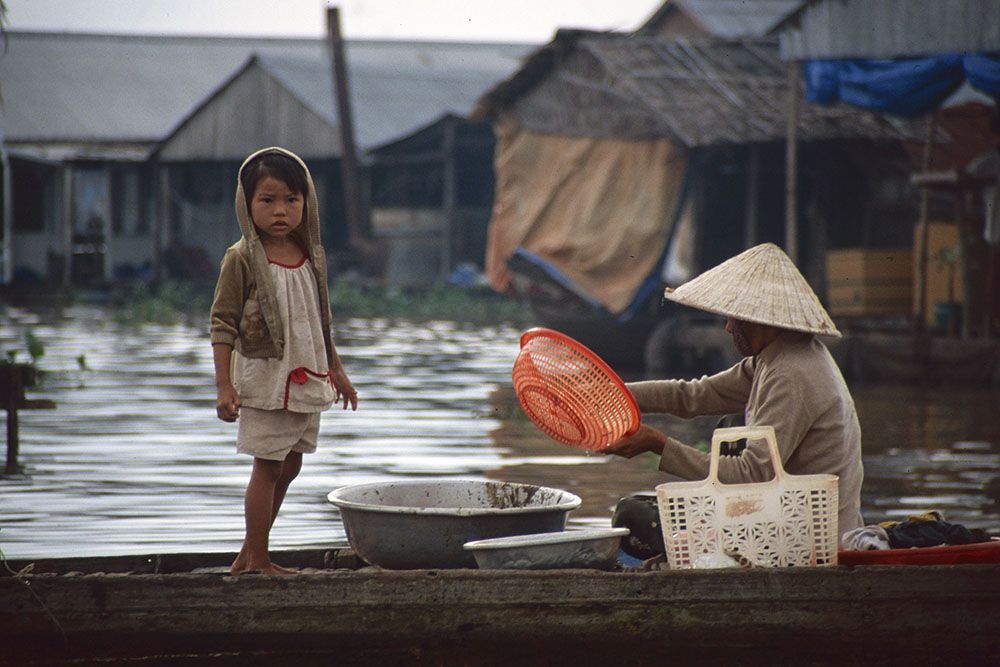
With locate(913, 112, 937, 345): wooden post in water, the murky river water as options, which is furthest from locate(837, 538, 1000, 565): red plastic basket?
locate(913, 112, 937, 345): wooden post in water

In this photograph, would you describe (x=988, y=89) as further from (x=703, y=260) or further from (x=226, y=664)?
(x=226, y=664)

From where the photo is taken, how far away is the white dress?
4.38 meters

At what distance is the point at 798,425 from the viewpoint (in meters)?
4.07

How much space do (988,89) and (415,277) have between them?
17.1 m

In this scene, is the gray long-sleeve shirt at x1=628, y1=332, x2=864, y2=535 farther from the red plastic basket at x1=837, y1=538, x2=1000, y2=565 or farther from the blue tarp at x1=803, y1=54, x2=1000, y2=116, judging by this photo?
the blue tarp at x1=803, y1=54, x2=1000, y2=116

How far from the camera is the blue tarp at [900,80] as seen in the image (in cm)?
1183

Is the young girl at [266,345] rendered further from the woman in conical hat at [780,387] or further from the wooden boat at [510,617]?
the woman in conical hat at [780,387]

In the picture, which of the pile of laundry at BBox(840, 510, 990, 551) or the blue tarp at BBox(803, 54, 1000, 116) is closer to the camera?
the pile of laundry at BBox(840, 510, 990, 551)

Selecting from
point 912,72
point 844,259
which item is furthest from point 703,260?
point 912,72

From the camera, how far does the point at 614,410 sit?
4098 millimetres

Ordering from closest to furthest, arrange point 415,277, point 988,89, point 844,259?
point 988,89 → point 844,259 → point 415,277

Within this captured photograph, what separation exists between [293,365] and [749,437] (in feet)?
4.56

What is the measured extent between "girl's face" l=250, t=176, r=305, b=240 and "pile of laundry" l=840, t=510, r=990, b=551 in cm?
189

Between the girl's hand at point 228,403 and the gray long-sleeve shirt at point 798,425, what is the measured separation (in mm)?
1254
